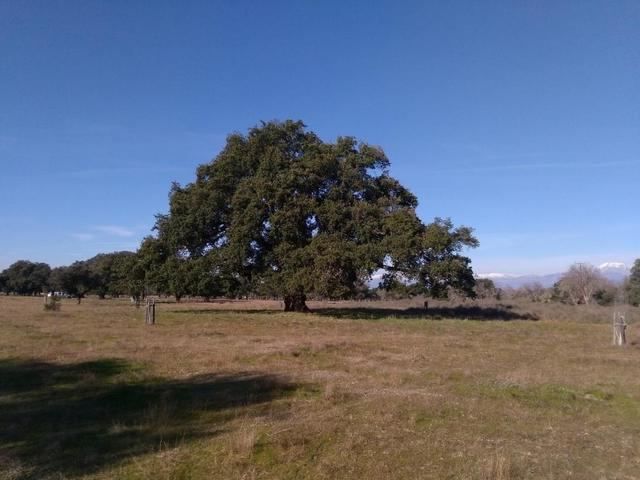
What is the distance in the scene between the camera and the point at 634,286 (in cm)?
7019

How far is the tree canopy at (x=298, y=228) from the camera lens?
33344 millimetres

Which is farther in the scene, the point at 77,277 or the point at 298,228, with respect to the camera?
the point at 77,277

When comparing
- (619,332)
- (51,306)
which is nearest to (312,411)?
(619,332)

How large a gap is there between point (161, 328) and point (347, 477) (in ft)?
63.1

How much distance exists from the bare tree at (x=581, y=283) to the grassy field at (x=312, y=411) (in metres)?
64.7

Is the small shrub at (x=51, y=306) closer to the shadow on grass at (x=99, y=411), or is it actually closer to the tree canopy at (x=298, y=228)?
the tree canopy at (x=298, y=228)

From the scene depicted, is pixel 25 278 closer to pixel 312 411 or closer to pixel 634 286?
pixel 634 286

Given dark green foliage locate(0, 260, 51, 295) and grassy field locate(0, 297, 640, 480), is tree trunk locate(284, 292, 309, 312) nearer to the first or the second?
grassy field locate(0, 297, 640, 480)

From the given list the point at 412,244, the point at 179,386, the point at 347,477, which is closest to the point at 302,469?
the point at 347,477

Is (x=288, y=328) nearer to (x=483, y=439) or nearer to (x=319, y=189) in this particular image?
(x=319, y=189)

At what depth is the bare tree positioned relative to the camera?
76.9 m

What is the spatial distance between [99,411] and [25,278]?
373 feet

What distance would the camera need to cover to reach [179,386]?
10898mm

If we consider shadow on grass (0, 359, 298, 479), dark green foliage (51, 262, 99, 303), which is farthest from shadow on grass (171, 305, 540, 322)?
dark green foliage (51, 262, 99, 303)
